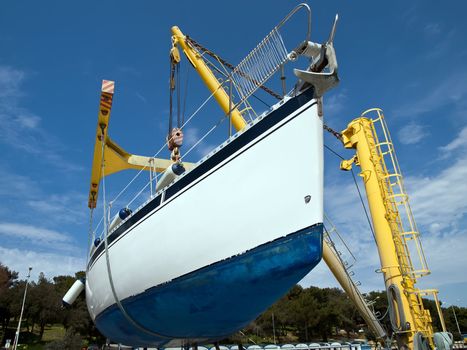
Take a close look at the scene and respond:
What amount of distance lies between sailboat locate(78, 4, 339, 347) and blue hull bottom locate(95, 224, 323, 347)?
0.02 m

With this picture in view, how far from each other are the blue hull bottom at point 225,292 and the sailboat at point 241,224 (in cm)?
2

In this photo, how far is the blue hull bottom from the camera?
4.88m

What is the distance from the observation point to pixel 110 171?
11594 millimetres

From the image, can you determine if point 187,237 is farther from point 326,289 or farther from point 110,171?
point 326,289

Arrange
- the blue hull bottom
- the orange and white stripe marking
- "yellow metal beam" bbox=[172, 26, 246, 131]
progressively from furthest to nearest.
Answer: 1. "yellow metal beam" bbox=[172, 26, 246, 131]
2. the orange and white stripe marking
3. the blue hull bottom

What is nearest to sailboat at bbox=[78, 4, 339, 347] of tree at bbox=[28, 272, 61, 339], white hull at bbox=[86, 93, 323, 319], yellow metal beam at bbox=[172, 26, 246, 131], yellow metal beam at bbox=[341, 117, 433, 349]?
white hull at bbox=[86, 93, 323, 319]

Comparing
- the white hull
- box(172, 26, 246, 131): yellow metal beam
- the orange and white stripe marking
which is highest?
box(172, 26, 246, 131): yellow metal beam

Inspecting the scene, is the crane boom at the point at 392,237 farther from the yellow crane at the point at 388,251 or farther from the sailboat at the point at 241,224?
the sailboat at the point at 241,224

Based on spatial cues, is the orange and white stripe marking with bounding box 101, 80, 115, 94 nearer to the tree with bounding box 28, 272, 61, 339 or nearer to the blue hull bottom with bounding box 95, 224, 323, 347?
the blue hull bottom with bounding box 95, 224, 323, 347

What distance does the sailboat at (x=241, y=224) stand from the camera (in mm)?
4914

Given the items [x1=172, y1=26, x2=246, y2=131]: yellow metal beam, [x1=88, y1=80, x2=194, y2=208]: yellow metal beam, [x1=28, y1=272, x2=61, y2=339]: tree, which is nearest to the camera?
[x1=88, y1=80, x2=194, y2=208]: yellow metal beam

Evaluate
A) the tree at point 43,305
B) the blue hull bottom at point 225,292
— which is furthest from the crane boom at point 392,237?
the tree at point 43,305

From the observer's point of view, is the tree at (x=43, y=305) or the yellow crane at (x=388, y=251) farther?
the tree at (x=43, y=305)

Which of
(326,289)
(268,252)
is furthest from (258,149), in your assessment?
(326,289)
